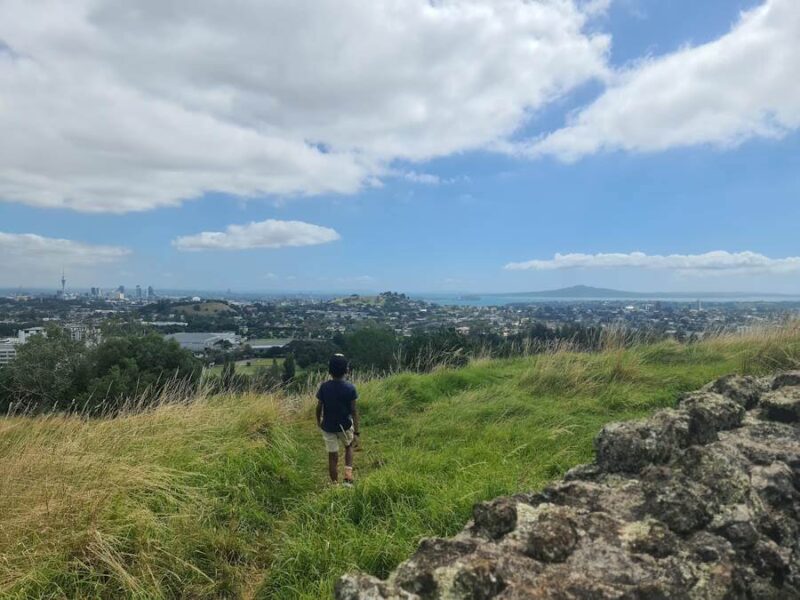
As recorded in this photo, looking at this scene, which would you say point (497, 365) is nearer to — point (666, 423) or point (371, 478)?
point (371, 478)

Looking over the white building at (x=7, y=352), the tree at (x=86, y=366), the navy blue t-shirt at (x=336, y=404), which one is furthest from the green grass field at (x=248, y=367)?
the white building at (x=7, y=352)

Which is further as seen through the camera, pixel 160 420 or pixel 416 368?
pixel 416 368

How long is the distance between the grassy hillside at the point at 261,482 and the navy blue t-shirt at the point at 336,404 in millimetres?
640

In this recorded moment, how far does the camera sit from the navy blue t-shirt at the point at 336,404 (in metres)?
6.18

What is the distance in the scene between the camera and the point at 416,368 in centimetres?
1277

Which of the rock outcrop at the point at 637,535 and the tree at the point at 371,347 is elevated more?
the rock outcrop at the point at 637,535

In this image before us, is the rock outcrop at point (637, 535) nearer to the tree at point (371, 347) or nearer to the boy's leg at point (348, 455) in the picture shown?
the boy's leg at point (348, 455)

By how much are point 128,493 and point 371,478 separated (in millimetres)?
2131

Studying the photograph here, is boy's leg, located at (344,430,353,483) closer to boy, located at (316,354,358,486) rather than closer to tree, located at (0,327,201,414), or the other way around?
boy, located at (316,354,358,486)

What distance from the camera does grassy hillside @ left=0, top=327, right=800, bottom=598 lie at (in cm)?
362

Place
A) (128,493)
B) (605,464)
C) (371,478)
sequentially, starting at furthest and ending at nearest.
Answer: (371,478)
(128,493)
(605,464)

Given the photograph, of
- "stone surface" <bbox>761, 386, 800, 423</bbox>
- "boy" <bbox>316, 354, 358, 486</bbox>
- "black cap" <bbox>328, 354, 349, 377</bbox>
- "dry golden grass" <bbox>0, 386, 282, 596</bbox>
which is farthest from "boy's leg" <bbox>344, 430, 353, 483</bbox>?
"stone surface" <bbox>761, 386, 800, 423</bbox>

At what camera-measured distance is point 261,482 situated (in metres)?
5.55

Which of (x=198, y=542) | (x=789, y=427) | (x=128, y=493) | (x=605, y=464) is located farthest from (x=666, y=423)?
(x=128, y=493)
